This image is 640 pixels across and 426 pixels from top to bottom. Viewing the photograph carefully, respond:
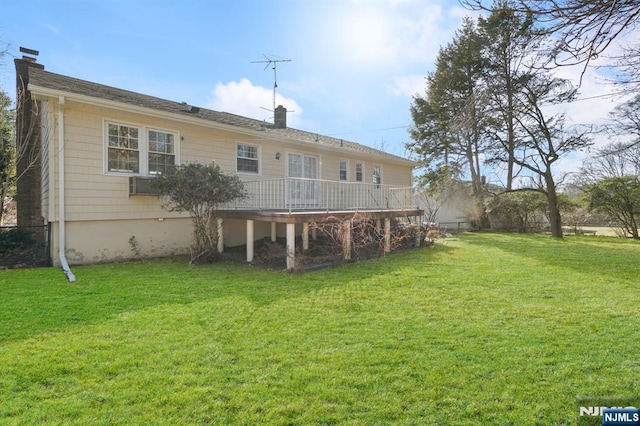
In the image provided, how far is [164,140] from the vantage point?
8789 millimetres

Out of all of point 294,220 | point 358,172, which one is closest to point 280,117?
point 358,172

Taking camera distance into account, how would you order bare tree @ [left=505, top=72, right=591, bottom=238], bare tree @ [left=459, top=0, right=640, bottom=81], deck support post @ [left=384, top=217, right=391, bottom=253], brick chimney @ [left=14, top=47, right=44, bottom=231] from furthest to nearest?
bare tree @ [left=505, top=72, right=591, bottom=238] < deck support post @ [left=384, top=217, right=391, bottom=253] < brick chimney @ [left=14, top=47, right=44, bottom=231] < bare tree @ [left=459, top=0, right=640, bottom=81]

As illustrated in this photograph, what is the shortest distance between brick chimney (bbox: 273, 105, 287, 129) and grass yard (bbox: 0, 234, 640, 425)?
→ 892cm

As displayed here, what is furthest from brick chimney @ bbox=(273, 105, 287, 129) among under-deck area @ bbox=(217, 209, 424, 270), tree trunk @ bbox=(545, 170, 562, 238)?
tree trunk @ bbox=(545, 170, 562, 238)

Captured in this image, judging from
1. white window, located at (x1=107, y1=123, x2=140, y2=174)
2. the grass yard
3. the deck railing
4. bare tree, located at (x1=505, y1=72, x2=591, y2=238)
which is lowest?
the grass yard

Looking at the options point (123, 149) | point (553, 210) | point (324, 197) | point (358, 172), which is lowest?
point (553, 210)

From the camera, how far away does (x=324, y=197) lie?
11.7m

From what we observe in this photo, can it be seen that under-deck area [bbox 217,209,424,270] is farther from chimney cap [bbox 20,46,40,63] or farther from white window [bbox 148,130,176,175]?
chimney cap [bbox 20,46,40,63]

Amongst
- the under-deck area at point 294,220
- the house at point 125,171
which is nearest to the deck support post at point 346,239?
the under-deck area at point 294,220

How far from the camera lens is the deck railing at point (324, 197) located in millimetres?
9602

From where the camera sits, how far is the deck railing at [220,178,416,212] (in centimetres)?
960

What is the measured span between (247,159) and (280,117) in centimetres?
371

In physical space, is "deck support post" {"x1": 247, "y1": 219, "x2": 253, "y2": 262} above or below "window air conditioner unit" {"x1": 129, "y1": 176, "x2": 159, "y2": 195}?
below

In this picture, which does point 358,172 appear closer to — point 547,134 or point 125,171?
point 547,134
